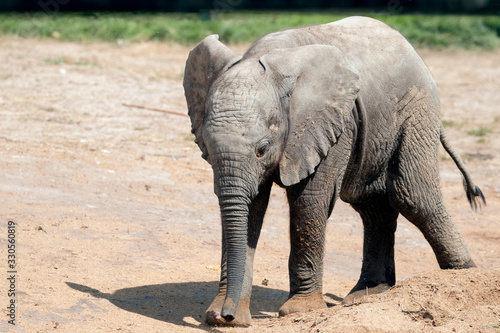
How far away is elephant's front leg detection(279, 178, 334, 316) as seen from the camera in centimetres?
530

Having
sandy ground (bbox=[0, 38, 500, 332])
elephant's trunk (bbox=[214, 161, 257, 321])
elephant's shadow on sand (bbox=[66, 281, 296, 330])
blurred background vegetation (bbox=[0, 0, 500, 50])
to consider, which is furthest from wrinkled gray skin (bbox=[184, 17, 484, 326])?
blurred background vegetation (bbox=[0, 0, 500, 50])

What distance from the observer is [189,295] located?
6.01 meters

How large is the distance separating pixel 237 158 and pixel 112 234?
102 inches

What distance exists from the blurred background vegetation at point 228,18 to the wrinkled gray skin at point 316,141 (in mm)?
10921

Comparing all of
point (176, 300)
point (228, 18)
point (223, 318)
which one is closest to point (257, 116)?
point (223, 318)

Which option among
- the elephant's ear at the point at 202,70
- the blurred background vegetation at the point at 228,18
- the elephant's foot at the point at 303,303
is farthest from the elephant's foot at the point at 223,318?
the blurred background vegetation at the point at 228,18

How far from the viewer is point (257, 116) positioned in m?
4.78

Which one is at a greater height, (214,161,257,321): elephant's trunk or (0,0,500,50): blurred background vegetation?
(0,0,500,50): blurred background vegetation

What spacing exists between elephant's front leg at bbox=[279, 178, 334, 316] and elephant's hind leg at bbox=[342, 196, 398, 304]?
98cm

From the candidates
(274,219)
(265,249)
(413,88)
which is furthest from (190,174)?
(413,88)

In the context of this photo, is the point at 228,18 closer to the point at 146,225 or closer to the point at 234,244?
the point at 146,225

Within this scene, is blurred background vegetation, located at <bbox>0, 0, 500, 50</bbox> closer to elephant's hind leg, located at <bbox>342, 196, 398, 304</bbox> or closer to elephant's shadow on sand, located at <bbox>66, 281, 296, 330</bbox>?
elephant's hind leg, located at <bbox>342, 196, 398, 304</bbox>

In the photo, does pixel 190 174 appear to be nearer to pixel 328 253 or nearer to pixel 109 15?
pixel 328 253

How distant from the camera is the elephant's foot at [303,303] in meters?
5.51
